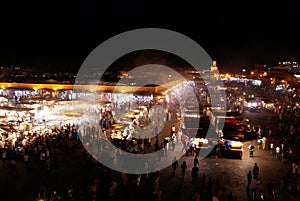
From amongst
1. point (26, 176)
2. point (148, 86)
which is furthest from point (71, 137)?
point (148, 86)

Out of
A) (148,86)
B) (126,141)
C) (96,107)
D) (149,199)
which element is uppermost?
(148,86)

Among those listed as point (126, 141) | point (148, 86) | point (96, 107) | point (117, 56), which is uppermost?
point (117, 56)

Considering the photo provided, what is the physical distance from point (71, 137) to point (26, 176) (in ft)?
15.6

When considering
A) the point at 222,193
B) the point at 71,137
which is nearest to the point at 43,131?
the point at 71,137

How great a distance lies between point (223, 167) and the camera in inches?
484

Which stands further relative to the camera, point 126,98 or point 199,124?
point 126,98

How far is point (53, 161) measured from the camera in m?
12.1

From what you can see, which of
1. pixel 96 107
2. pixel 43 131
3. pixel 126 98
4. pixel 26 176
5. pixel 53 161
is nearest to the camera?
pixel 26 176

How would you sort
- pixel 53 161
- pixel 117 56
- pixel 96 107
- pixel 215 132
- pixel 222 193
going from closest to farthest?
pixel 222 193
pixel 53 161
pixel 215 132
pixel 96 107
pixel 117 56

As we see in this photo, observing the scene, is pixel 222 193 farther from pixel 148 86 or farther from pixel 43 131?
pixel 148 86

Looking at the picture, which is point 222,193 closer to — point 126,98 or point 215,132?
point 215,132

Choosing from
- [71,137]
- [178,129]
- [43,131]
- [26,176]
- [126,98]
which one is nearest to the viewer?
[26,176]

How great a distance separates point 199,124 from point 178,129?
399cm

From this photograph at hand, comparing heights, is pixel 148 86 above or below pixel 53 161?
above
